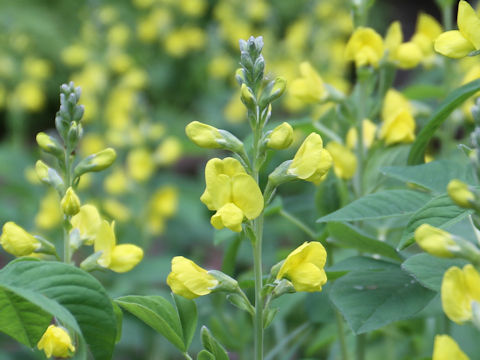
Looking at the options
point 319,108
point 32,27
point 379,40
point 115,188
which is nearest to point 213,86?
point 319,108

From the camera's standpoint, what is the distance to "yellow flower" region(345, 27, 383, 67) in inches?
46.5

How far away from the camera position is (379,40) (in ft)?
3.86

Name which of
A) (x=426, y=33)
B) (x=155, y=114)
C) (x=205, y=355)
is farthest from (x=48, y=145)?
(x=155, y=114)

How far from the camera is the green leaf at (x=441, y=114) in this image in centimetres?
92

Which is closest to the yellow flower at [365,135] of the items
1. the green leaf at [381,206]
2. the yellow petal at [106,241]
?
the green leaf at [381,206]

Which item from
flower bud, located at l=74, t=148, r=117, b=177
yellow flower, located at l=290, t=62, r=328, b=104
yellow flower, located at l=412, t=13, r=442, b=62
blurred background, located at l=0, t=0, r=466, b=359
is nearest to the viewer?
flower bud, located at l=74, t=148, r=117, b=177

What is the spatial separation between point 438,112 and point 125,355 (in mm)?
1650

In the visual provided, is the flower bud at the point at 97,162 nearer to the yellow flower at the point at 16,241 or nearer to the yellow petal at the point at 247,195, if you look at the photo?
the yellow flower at the point at 16,241

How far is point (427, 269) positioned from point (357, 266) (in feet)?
0.44

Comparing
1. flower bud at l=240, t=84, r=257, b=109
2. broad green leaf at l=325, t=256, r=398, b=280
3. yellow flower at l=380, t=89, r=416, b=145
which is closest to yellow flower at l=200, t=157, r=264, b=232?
flower bud at l=240, t=84, r=257, b=109

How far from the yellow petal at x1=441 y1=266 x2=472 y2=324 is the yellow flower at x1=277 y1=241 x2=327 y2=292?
0.19 metres

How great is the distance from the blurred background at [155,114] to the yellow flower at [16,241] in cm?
31

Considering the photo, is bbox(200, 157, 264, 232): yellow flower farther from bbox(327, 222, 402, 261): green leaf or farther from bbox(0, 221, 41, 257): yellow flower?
bbox(0, 221, 41, 257): yellow flower

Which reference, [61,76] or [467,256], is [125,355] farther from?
[61,76]
